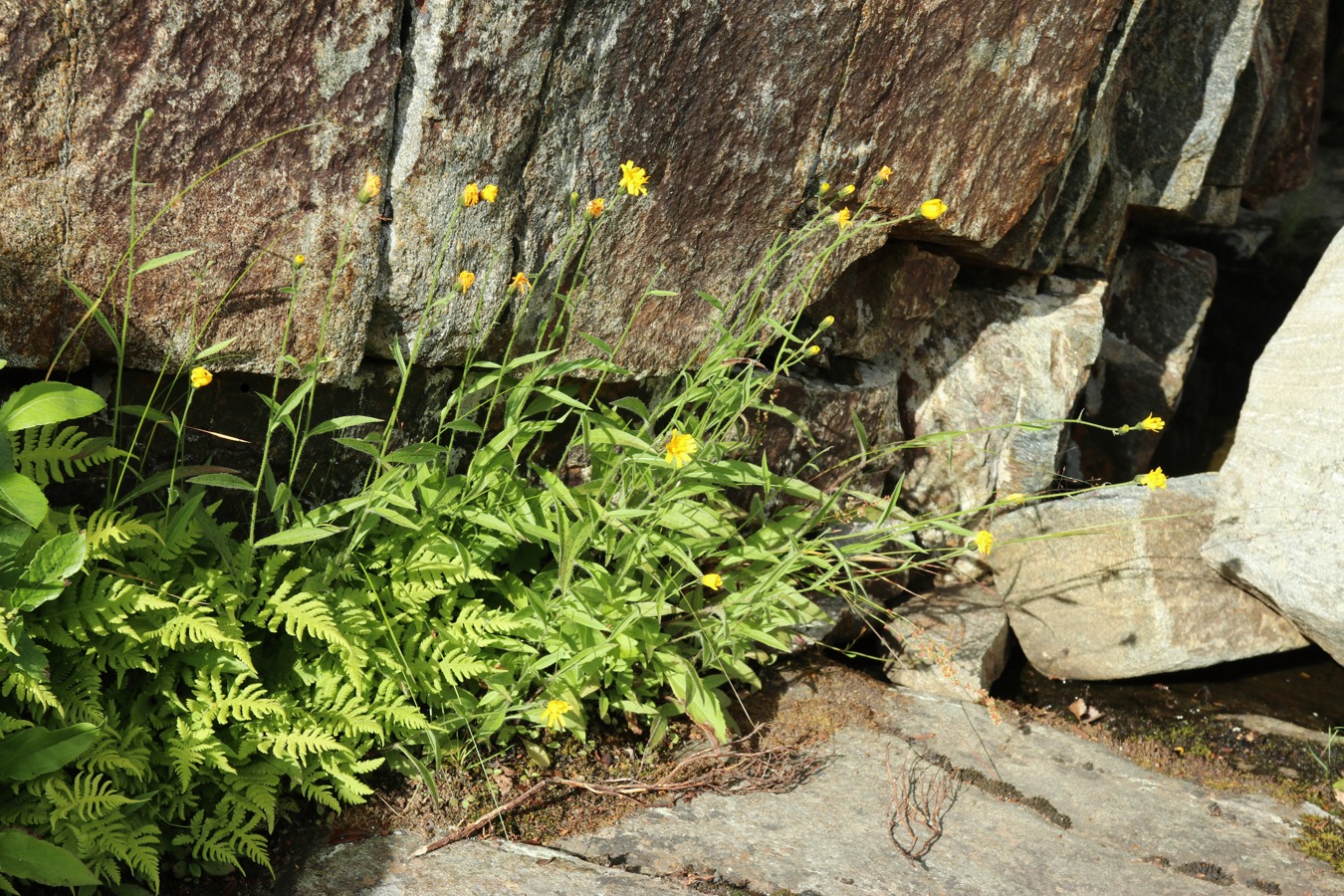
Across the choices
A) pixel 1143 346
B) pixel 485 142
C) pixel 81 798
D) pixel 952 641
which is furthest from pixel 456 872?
pixel 1143 346

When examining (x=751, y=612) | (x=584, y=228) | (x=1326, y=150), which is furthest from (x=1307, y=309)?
(x=1326, y=150)

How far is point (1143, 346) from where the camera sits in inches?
209

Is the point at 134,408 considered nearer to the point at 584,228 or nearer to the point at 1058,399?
the point at 584,228

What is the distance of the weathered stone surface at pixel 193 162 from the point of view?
2.35m

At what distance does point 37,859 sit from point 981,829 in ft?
7.13

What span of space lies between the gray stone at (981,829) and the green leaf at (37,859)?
41.7 inches

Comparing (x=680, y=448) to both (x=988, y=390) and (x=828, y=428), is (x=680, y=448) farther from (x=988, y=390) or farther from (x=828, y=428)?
(x=988, y=390)

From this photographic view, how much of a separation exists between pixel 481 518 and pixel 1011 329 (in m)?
2.62

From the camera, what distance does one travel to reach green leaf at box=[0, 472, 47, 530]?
213cm

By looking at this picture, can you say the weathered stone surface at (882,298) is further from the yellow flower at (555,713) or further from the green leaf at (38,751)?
the green leaf at (38,751)

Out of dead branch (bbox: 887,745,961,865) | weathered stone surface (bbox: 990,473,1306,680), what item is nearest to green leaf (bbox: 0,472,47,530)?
dead branch (bbox: 887,745,961,865)

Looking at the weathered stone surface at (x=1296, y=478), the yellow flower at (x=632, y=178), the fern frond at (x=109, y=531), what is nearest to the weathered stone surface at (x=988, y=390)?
the weathered stone surface at (x=1296, y=478)

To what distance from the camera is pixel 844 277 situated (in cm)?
398

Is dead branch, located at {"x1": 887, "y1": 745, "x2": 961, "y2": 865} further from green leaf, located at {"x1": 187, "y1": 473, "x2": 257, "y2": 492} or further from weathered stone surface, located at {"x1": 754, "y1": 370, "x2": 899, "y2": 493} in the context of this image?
green leaf, located at {"x1": 187, "y1": 473, "x2": 257, "y2": 492}
